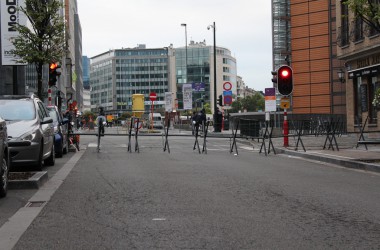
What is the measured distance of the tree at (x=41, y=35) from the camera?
63.9 ft

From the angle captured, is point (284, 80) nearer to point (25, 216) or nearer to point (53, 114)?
point (53, 114)

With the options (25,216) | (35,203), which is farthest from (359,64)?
(25,216)

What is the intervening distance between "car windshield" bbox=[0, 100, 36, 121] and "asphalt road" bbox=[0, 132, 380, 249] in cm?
156

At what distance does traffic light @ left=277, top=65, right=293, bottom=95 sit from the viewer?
71.3ft

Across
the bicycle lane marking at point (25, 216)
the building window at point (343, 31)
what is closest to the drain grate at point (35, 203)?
the bicycle lane marking at point (25, 216)

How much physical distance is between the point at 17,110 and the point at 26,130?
3.87 ft

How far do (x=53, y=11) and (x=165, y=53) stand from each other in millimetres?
165738

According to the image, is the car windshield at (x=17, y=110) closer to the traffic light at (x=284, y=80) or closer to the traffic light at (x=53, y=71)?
the traffic light at (x=53, y=71)

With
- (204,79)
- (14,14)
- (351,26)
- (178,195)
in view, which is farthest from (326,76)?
(204,79)

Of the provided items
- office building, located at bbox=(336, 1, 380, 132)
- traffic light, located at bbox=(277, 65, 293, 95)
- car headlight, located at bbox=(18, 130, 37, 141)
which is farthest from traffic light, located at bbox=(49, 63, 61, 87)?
office building, located at bbox=(336, 1, 380, 132)

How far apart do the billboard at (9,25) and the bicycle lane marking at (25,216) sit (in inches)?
423

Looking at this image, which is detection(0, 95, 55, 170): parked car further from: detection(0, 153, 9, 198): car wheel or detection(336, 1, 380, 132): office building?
detection(336, 1, 380, 132): office building

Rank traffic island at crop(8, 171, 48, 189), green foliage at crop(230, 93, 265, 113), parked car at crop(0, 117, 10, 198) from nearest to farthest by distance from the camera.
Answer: parked car at crop(0, 117, 10, 198) < traffic island at crop(8, 171, 48, 189) < green foliage at crop(230, 93, 265, 113)

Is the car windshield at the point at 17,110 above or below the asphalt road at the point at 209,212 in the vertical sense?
above
